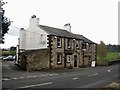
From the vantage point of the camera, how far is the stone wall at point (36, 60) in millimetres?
37906

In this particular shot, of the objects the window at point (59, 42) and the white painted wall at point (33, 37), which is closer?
the white painted wall at point (33, 37)

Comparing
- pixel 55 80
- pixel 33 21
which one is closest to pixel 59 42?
pixel 33 21

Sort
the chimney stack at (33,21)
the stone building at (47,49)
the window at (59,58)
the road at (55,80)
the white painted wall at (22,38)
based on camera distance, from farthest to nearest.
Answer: the white painted wall at (22,38)
the chimney stack at (33,21)
the window at (59,58)
the stone building at (47,49)
the road at (55,80)

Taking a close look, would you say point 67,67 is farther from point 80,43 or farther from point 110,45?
point 110,45

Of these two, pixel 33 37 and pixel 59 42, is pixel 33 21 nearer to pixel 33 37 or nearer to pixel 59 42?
pixel 33 37

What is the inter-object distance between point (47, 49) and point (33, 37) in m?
5.47

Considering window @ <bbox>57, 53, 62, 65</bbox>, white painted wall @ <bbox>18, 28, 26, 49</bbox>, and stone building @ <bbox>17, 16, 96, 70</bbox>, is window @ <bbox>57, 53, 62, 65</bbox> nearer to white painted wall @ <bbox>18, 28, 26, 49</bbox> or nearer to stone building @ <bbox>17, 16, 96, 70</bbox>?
stone building @ <bbox>17, 16, 96, 70</bbox>

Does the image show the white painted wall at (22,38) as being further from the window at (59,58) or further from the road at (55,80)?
the road at (55,80)

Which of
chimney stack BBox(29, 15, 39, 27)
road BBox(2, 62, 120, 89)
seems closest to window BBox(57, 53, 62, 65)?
chimney stack BBox(29, 15, 39, 27)

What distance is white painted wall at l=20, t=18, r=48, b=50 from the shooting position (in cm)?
4303

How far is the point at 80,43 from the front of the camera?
5059 centimetres

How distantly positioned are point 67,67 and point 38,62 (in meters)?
7.47

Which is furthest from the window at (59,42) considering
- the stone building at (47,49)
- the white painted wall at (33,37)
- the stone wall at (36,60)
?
the stone wall at (36,60)

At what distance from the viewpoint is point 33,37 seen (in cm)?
4547
